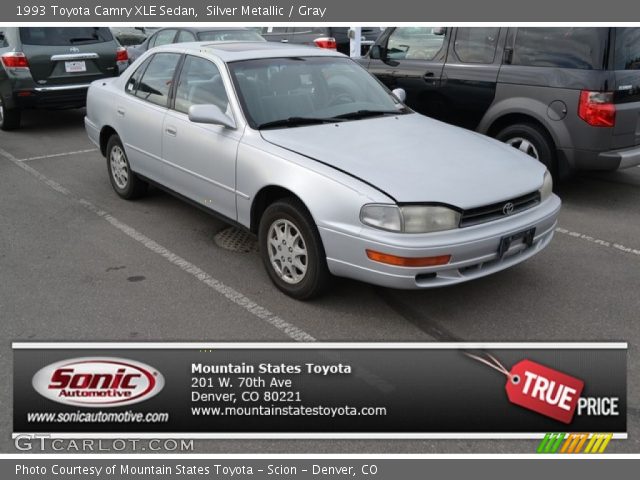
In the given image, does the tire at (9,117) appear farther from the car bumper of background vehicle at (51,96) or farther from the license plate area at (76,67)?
the license plate area at (76,67)

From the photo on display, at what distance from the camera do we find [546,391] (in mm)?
3223

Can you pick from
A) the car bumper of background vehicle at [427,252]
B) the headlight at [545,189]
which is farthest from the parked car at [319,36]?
the car bumper of background vehicle at [427,252]

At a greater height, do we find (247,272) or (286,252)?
(286,252)

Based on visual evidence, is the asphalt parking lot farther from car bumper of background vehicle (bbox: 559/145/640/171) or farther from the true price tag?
car bumper of background vehicle (bbox: 559/145/640/171)

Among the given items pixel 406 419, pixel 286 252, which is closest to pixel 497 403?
pixel 406 419

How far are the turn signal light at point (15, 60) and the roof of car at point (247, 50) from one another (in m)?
4.83

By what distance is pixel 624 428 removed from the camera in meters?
3.08

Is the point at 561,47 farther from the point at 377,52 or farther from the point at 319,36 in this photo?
the point at 319,36

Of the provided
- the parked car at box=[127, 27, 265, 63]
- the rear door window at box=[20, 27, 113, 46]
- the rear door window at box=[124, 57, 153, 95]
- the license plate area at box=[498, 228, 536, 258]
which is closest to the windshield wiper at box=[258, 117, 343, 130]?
the license plate area at box=[498, 228, 536, 258]

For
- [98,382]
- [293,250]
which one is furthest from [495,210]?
[98,382]

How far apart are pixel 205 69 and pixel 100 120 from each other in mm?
1833

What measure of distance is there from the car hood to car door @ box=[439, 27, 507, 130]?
2087mm

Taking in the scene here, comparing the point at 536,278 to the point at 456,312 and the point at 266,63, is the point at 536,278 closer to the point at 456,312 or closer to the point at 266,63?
the point at 456,312

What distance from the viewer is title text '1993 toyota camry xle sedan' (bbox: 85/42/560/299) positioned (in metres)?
3.78
